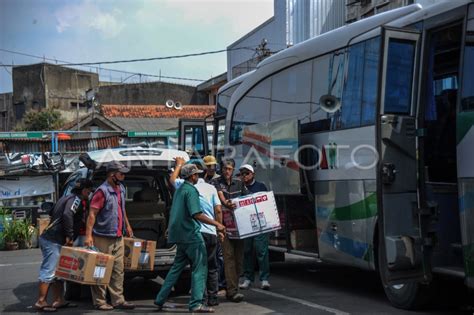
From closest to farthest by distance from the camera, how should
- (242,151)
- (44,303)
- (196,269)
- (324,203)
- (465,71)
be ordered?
(465,71), (196,269), (44,303), (324,203), (242,151)

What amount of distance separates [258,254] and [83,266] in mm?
2679

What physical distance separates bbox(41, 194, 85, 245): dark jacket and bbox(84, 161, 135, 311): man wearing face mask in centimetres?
39

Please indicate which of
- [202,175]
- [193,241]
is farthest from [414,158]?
[202,175]

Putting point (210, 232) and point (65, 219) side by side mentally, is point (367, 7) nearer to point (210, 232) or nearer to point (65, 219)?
point (210, 232)

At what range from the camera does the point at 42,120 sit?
47.6 meters

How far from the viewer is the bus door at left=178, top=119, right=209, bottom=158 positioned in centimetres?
1340

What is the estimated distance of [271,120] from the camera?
33.5 feet

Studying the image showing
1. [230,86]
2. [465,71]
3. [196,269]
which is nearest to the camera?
[465,71]

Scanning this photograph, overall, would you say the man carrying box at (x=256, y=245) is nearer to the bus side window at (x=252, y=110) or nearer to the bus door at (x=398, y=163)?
the bus side window at (x=252, y=110)

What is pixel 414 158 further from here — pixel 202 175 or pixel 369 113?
pixel 202 175

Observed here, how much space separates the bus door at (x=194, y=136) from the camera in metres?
13.4

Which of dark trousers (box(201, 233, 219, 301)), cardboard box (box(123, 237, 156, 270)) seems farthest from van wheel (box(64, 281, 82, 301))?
dark trousers (box(201, 233, 219, 301))

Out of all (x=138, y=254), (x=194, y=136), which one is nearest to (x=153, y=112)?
(x=194, y=136)

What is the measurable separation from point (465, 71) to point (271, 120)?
14.5 feet
